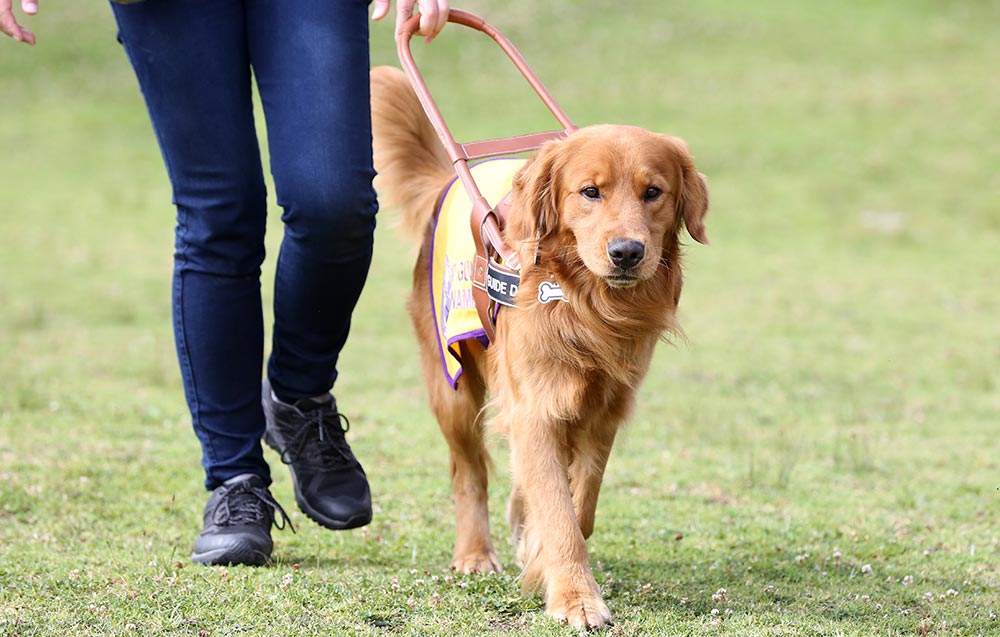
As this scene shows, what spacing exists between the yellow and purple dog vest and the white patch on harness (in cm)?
32

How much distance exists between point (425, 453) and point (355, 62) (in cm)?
248

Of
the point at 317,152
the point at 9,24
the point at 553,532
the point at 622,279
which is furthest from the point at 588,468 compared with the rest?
the point at 9,24

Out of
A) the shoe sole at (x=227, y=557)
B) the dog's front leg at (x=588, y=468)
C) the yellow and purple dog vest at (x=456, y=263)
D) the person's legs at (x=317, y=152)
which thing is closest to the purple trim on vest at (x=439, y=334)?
the yellow and purple dog vest at (x=456, y=263)

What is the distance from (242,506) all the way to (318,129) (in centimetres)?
112

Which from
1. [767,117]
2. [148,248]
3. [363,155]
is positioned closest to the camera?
[363,155]

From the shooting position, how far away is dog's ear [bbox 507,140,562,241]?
11.0 feet

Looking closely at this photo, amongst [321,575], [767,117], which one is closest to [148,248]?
[321,575]

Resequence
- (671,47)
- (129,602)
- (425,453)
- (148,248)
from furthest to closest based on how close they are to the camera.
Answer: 1. (671,47)
2. (148,248)
3. (425,453)
4. (129,602)

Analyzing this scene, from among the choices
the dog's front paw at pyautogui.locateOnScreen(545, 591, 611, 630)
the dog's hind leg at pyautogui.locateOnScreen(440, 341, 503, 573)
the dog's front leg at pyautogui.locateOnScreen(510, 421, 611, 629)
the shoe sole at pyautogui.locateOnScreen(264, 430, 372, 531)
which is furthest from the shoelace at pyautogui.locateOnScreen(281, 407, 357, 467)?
the dog's front paw at pyautogui.locateOnScreen(545, 591, 611, 630)

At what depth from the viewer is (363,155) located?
341 centimetres

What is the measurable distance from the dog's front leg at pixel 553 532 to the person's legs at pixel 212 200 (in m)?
0.85

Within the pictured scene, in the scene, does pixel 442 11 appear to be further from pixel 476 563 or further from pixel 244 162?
pixel 476 563

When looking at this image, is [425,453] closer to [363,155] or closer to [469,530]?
[469,530]

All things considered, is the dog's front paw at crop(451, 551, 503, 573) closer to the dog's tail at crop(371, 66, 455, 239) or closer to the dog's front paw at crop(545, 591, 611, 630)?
the dog's front paw at crop(545, 591, 611, 630)
